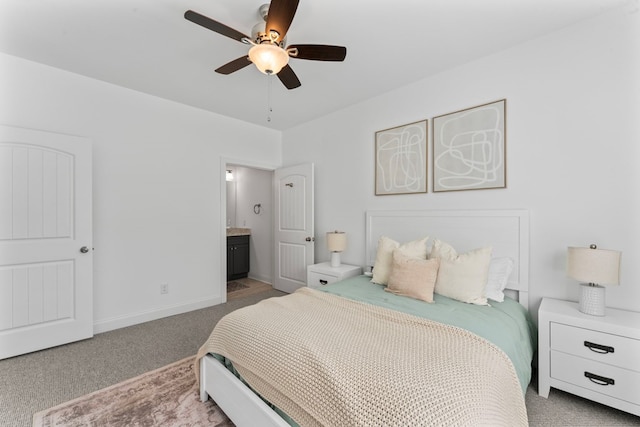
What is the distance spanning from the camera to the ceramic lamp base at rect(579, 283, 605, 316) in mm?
1696

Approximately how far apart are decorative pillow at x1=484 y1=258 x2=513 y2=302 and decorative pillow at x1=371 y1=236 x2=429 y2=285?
526mm

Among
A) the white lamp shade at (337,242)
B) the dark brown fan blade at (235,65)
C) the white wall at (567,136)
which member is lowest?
the white lamp shade at (337,242)

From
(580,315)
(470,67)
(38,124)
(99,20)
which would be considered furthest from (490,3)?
(38,124)

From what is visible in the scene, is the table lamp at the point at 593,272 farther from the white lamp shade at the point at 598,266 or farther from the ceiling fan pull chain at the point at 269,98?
the ceiling fan pull chain at the point at 269,98

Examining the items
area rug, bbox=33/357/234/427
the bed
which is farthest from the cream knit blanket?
area rug, bbox=33/357/234/427

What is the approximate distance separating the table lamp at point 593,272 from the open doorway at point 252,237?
382cm

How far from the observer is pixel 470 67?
8.13 ft

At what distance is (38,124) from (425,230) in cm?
386

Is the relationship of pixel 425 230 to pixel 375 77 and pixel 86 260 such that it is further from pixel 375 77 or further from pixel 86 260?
pixel 86 260

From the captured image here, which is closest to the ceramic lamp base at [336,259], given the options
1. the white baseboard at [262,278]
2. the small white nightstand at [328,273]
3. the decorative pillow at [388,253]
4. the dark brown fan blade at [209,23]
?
the small white nightstand at [328,273]

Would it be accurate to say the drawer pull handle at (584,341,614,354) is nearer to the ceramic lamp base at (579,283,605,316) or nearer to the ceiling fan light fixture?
the ceramic lamp base at (579,283,605,316)

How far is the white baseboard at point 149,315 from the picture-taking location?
2.82m

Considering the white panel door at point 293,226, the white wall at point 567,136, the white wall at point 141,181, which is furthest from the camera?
the white panel door at point 293,226

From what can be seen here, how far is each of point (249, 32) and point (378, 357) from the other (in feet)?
7.69
